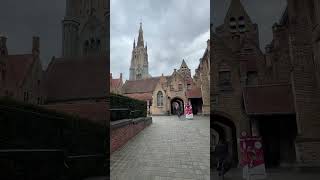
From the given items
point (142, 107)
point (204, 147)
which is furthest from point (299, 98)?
point (142, 107)

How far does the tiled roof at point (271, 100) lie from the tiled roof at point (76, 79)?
305cm

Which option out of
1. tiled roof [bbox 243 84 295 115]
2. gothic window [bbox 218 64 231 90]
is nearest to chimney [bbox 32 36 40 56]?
gothic window [bbox 218 64 231 90]

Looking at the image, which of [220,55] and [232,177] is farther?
[220,55]

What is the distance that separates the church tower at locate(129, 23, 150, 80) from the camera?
5.02 meters

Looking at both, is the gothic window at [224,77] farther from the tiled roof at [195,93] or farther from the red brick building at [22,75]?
the red brick building at [22,75]

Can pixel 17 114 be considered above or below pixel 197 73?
below

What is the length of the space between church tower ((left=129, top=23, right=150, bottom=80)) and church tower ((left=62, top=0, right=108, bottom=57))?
57 centimetres

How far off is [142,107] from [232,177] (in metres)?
1.92

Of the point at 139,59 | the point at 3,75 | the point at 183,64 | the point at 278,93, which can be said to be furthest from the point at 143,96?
the point at 3,75

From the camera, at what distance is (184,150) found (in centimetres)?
463

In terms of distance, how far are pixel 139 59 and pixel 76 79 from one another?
2.57m

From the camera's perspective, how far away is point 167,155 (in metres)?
4.52

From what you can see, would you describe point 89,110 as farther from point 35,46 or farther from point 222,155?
point 222,155

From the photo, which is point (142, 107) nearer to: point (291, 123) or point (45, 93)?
point (45, 93)
